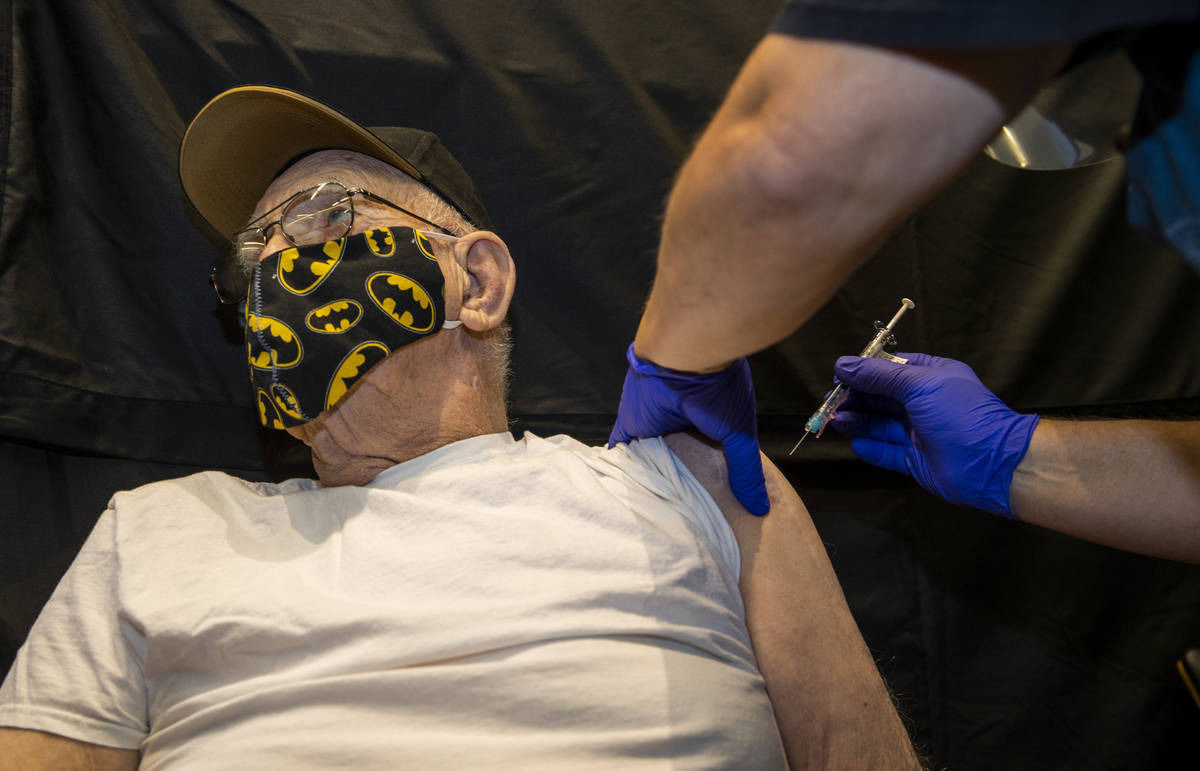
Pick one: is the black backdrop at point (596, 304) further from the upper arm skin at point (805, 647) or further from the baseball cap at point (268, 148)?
the upper arm skin at point (805, 647)

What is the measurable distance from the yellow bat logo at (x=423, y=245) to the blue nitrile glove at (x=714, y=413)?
399 millimetres

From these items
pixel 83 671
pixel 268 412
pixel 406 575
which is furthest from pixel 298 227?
pixel 83 671

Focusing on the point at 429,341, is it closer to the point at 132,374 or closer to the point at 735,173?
the point at 132,374

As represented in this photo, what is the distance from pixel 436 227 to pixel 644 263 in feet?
1.81

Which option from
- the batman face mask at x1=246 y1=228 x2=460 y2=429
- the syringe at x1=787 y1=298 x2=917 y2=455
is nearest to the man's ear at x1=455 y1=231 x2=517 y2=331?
the batman face mask at x1=246 y1=228 x2=460 y2=429

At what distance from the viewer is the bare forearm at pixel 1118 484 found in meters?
1.22

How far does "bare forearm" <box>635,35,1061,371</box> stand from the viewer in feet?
2.07

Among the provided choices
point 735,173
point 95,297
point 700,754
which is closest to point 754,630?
point 700,754

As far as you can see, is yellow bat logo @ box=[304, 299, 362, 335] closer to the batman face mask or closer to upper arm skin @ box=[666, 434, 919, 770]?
the batman face mask

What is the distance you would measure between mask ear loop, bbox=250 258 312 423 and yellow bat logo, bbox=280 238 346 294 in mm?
46

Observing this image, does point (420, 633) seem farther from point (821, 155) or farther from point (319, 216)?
point (821, 155)

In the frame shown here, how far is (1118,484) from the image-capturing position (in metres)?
1.27

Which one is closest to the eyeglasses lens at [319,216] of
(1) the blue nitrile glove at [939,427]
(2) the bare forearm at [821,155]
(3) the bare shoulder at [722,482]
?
(3) the bare shoulder at [722,482]

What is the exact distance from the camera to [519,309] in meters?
1.83
